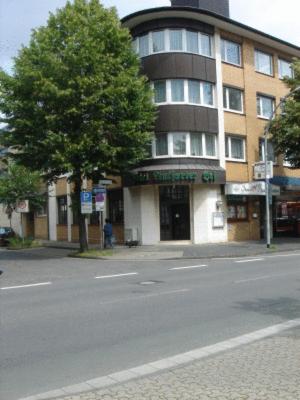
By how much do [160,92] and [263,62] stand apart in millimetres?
8536

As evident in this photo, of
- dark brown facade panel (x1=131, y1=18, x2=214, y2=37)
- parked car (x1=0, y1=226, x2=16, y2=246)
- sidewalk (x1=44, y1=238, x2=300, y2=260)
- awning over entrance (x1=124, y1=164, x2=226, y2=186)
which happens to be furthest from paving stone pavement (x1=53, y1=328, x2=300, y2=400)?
parked car (x1=0, y1=226, x2=16, y2=246)

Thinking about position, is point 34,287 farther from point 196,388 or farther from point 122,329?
point 196,388

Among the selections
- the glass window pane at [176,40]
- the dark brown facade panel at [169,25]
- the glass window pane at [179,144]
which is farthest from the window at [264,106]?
the glass window pane at [179,144]

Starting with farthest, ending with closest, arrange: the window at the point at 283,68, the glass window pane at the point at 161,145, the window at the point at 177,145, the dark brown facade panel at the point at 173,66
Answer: the window at the point at 283,68, the dark brown facade panel at the point at 173,66, the glass window pane at the point at 161,145, the window at the point at 177,145

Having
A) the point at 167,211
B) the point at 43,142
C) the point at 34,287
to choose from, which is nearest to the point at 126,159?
the point at 43,142

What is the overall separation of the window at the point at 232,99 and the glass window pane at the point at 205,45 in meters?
2.22

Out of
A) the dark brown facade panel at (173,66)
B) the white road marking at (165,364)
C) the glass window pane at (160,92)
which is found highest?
the dark brown facade panel at (173,66)

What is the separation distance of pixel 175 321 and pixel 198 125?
67.9 feet

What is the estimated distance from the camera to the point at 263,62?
33.1m

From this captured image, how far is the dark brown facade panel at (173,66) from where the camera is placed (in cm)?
2795

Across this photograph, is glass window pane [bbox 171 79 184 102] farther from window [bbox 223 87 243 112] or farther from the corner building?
window [bbox 223 87 243 112]

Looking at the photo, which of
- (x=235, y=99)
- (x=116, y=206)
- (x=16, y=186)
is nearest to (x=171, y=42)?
(x=235, y=99)

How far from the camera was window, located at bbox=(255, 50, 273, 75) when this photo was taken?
107 ft

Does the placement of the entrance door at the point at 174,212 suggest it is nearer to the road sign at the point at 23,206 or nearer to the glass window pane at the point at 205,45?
the glass window pane at the point at 205,45
